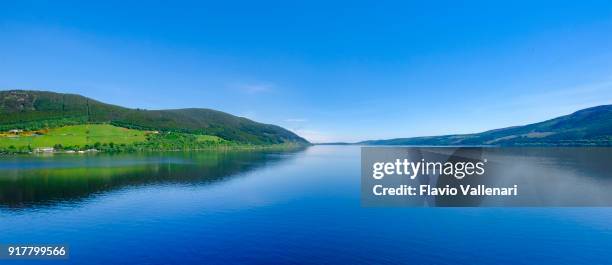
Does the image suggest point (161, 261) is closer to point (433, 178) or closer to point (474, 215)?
point (474, 215)

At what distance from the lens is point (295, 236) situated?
4581 cm

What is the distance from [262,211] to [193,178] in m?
56.8

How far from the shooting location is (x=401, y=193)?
80.4 m

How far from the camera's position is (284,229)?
4941 centimetres

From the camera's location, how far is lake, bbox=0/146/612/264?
38.5 m

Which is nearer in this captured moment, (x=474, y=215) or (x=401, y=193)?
(x=474, y=215)

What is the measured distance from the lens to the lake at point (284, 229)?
38469 mm

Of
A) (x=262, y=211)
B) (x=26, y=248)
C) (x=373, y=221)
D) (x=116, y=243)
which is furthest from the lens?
(x=262, y=211)

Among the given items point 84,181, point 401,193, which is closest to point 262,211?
point 401,193

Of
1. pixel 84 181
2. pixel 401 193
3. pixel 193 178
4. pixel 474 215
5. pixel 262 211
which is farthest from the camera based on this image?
pixel 193 178

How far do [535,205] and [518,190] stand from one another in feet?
62.4

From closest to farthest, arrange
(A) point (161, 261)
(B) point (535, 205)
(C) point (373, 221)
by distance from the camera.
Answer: (A) point (161, 261), (C) point (373, 221), (B) point (535, 205)

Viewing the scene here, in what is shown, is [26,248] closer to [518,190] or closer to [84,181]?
[84,181]

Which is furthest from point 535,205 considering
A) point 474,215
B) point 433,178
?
point 433,178
